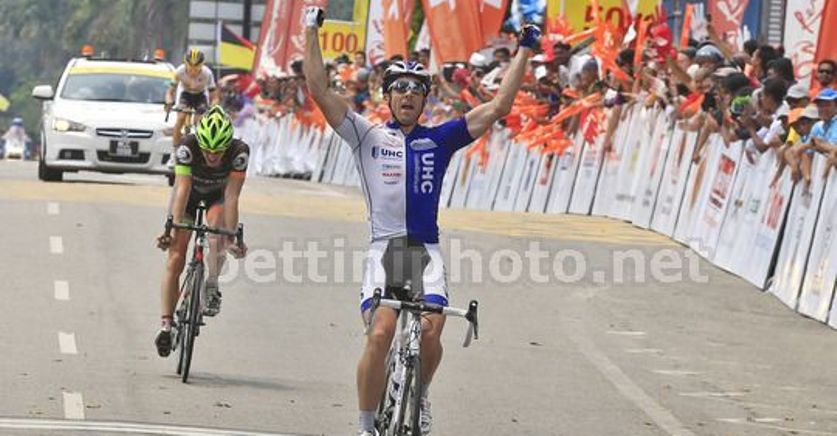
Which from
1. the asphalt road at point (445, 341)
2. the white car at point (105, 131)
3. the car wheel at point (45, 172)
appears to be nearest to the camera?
the asphalt road at point (445, 341)

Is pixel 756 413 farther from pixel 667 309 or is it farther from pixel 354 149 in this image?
pixel 667 309

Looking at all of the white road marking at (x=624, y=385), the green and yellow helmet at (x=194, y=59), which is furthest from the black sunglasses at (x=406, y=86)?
the green and yellow helmet at (x=194, y=59)

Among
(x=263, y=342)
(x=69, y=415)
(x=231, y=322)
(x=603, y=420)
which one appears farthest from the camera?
(x=231, y=322)

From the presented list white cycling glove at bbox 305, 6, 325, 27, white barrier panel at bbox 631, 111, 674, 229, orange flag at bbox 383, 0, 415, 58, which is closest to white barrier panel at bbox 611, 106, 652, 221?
white barrier panel at bbox 631, 111, 674, 229

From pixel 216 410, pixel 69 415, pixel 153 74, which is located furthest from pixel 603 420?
pixel 153 74

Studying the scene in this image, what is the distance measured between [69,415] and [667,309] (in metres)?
8.19

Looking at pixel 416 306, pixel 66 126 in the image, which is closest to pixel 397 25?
pixel 66 126

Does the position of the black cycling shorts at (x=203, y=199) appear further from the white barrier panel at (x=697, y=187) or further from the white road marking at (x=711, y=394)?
the white barrier panel at (x=697, y=187)

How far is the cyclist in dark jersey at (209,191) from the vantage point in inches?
571

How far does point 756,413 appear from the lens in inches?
554

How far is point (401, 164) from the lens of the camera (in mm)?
10797

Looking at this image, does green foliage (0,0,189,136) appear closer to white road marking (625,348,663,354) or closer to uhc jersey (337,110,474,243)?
white road marking (625,348,663,354)

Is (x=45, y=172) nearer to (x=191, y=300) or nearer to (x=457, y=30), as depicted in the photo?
(x=457, y=30)

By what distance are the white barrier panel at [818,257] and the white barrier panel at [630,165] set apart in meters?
7.55
